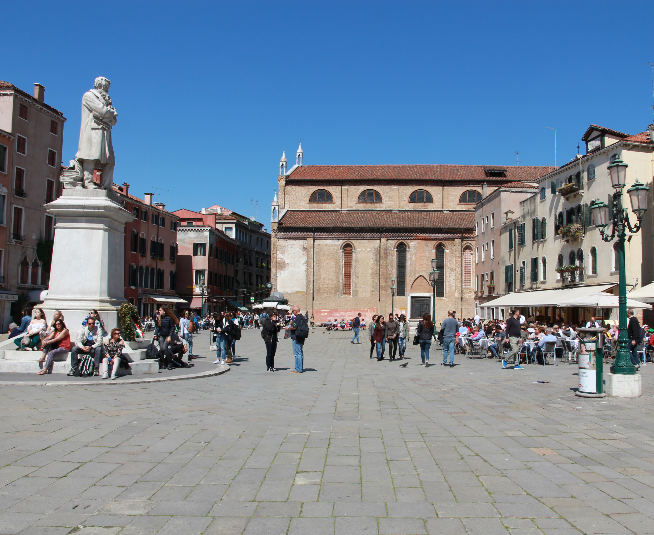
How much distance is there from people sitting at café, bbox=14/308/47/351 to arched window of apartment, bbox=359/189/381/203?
49766mm

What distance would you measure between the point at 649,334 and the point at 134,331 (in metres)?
17.8

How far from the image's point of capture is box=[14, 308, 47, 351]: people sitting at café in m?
11.8

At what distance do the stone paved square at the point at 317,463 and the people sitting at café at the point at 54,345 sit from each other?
1270 millimetres

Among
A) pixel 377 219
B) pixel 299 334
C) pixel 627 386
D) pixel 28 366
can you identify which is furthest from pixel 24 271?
pixel 627 386

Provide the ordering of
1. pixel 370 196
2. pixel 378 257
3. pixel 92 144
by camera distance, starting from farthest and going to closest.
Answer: pixel 370 196
pixel 378 257
pixel 92 144

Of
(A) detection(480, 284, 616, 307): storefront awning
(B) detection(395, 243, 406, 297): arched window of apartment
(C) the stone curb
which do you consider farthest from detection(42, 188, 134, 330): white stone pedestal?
(B) detection(395, 243, 406, 297): arched window of apartment

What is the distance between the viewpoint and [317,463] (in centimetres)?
574

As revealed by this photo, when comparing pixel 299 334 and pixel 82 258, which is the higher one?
pixel 82 258

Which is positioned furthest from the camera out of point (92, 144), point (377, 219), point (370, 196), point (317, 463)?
point (370, 196)

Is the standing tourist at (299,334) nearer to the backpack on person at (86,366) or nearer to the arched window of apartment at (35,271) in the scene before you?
the backpack on person at (86,366)

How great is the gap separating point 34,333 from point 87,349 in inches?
54.0

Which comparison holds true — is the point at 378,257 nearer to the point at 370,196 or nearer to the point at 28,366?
the point at 370,196

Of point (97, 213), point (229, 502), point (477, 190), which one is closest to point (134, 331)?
point (97, 213)

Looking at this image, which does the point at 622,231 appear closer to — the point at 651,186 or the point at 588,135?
the point at 651,186
